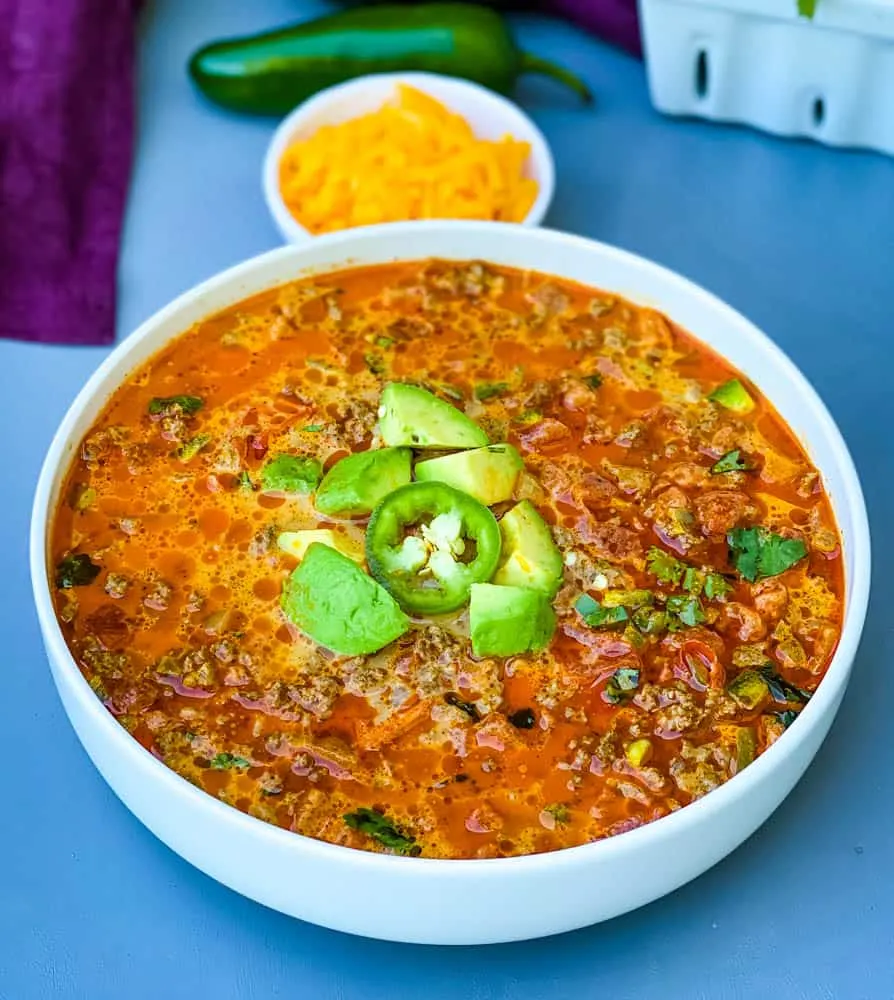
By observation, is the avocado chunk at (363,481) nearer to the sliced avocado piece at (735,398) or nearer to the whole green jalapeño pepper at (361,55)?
the sliced avocado piece at (735,398)

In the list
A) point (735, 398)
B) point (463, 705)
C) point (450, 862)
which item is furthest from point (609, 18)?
point (450, 862)

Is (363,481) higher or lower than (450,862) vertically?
higher

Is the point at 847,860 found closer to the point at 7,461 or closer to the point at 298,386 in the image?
the point at 298,386

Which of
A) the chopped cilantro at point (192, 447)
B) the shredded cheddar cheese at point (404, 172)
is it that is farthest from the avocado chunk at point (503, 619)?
the shredded cheddar cheese at point (404, 172)

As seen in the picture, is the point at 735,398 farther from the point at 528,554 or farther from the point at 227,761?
the point at 227,761

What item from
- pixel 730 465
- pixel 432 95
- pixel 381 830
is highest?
pixel 432 95

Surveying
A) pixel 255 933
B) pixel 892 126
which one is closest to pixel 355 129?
pixel 892 126

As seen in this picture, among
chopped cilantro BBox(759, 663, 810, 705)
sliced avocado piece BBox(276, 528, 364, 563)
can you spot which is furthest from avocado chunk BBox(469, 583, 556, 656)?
chopped cilantro BBox(759, 663, 810, 705)
